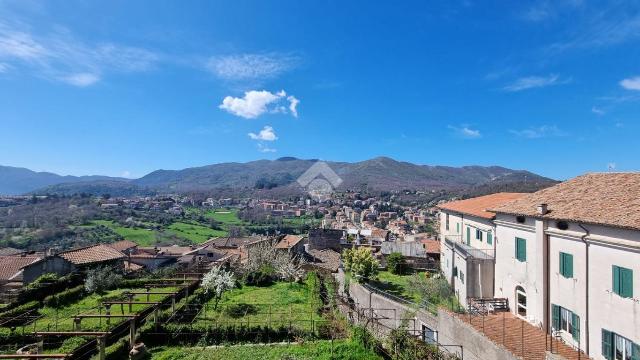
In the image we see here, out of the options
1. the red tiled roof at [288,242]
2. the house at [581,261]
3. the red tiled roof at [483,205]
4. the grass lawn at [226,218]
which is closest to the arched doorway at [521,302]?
the house at [581,261]

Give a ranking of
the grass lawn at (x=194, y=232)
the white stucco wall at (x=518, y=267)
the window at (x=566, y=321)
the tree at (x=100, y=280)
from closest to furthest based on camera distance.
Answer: the window at (x=566, y=321) → the white stucco wall at (x=518, y=267) → the tree at (x=100, y=280) → the grass lawn at (x=194, y=232)

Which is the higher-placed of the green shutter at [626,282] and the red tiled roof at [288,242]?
the green shutter at [626,282]

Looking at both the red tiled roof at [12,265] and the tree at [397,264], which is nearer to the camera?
the tree at [397,264]

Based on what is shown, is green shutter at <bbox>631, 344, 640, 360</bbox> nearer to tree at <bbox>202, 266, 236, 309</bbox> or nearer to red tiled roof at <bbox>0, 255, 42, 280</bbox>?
tree at <bbox>202, 266, 236, 309</bbox>

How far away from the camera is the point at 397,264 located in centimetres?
3672

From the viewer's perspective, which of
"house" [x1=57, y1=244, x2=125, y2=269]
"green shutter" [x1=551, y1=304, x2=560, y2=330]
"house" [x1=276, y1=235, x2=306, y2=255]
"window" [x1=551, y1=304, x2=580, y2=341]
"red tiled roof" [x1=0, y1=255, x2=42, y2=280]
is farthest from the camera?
"house" [x1=276, y1=235, x2=306, y2=255]

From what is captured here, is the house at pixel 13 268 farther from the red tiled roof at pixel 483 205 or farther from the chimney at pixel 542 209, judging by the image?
the chimney at pixel 542 209

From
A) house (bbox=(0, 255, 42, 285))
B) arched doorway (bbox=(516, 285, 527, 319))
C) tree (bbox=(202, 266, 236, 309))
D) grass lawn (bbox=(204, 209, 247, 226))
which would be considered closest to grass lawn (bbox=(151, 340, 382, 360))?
arched doorway (bbox=(516, 285, 527, 319))

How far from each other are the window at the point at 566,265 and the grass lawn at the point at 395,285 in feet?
35.2

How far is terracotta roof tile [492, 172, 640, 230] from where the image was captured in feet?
42.6

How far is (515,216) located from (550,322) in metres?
5.35

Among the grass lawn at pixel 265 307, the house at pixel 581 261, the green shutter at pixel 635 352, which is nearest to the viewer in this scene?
the green shutter at pixel 635 352

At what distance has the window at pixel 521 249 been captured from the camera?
1863 cm

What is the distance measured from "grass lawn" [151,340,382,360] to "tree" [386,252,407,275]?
18.5 m
